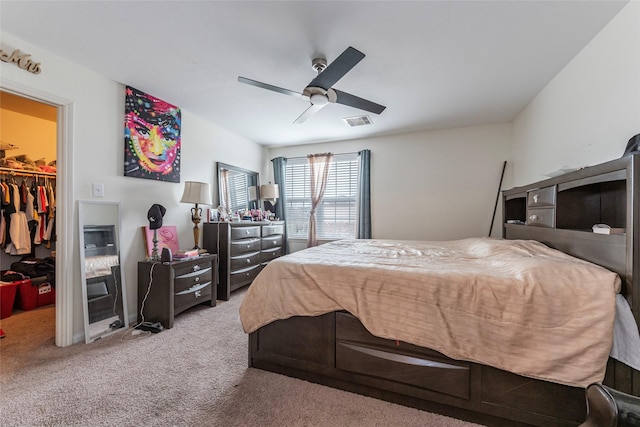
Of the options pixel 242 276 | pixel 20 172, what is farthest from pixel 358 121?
pixel 20 172

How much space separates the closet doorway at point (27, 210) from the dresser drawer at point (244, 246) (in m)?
1.92

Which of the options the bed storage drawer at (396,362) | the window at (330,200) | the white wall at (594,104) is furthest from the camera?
the window at (330,200)

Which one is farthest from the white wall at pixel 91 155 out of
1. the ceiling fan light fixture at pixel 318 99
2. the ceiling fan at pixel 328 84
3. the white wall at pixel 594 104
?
the white wall at pixel 594 104

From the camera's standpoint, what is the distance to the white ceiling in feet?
5.35

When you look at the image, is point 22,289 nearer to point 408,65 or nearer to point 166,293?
point 166,293

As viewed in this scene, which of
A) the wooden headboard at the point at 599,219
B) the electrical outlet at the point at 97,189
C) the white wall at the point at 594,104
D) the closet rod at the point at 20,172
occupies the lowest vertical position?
the wooden headboard at the point at 599,219

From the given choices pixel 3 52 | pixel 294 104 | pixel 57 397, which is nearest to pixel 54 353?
pixel 57 397

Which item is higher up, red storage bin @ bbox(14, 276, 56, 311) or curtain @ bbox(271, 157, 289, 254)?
curtain @ bbox(271, 157, 289, 254)

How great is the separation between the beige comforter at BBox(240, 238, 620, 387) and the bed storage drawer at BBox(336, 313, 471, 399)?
9cm

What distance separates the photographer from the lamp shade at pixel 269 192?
4.48m

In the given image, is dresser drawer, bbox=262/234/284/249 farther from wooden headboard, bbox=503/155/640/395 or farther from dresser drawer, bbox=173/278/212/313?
wooden headboard, bbox=503/155/640/395

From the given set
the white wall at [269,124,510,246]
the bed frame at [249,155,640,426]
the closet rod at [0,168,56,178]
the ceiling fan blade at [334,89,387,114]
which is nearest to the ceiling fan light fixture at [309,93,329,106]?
the ceiling fan blade at [334,89,387,114]

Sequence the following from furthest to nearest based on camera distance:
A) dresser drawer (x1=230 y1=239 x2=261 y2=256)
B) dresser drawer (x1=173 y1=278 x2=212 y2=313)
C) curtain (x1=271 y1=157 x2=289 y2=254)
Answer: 1. curtain (x1=271 y1=157 x2=289 y2=254)
2. dresser drawer (x1=230 y1=239 x2=261 y2=256)
3. dresser drawer (x1=173 y1=278 x2=212 y2=313)

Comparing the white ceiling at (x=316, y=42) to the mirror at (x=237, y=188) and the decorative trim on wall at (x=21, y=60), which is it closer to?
the decorative trim on wall at (x=21, y=60)
